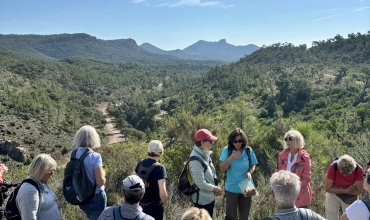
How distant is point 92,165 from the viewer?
2754 millimetres

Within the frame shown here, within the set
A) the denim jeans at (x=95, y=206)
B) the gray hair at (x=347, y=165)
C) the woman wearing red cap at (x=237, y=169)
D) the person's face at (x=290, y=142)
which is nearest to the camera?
the denim jeans at (x=95, y=206)

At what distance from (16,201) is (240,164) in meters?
2.25

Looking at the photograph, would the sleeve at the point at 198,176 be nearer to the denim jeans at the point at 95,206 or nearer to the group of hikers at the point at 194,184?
the group of hikers at the point at 194,184

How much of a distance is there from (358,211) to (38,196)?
2417 millimetres

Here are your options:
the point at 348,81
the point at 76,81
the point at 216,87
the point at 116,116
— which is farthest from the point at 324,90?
the point at 76,81

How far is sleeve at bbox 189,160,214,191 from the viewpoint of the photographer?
3.00 meters

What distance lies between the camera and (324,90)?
39.6 m

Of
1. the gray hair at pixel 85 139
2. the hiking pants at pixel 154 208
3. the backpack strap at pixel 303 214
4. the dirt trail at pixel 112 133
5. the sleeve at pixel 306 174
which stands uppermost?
the gray hair at pixel 85 139

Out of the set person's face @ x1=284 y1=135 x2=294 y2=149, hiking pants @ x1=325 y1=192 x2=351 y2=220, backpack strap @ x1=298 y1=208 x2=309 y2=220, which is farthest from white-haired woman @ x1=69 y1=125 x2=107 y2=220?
hiking pants @ x1=325 y1=192 x2=351 y2=220

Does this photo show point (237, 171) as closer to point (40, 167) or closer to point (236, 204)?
point (236, 204)

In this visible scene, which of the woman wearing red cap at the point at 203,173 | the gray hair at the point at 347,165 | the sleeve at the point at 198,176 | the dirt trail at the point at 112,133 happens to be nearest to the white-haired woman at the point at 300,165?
the gray hair at the point at 347,165

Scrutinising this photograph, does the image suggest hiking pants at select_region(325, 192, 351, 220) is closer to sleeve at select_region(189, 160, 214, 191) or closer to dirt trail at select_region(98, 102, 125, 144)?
sleeve at select_region(189, 160, 214, 191)

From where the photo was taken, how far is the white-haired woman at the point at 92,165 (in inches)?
108

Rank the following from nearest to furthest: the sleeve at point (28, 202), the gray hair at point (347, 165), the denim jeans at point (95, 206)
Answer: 1. the sleeve at point (28, 202)
2. the denim jeans at point (95, 206)
3. the gray hair at point (347, 165)
